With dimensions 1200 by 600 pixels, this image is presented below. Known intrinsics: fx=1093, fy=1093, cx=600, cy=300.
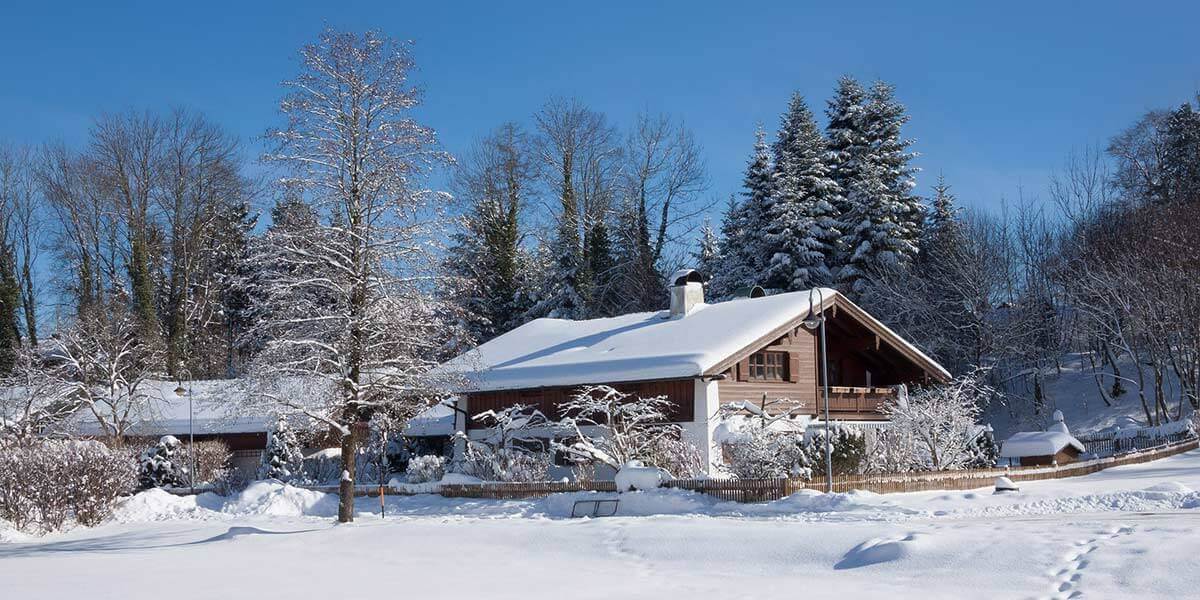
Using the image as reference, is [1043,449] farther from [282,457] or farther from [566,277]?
[566,277]

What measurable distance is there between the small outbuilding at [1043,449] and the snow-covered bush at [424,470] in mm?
17048

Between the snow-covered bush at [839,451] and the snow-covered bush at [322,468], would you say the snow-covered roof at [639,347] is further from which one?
the snow-covered bush at [322,468]

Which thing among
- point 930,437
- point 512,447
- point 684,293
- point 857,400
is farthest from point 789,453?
point 684,293

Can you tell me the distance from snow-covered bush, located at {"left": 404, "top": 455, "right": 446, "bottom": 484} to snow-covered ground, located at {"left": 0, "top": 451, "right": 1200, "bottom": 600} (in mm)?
5962

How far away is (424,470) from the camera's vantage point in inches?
1200

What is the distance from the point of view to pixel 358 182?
21859 millimetres

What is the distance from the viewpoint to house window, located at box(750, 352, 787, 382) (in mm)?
32375

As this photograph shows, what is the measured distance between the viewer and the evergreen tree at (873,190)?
50125 millimetres

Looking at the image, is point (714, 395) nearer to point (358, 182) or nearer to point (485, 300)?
point (358, 182)

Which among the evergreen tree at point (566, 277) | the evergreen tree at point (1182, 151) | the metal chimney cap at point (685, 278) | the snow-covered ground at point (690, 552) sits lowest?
the snow-covered ground at point (690, 552)

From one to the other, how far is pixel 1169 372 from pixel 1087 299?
5.22m

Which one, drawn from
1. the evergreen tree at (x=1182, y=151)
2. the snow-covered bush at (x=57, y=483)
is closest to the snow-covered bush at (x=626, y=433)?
the snow-covered bush at (x=57, y=483)

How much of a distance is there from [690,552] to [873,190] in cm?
3685

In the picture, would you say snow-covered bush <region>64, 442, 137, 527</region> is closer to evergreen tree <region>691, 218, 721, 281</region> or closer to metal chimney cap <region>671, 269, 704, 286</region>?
metal chimney cap <region>671, 269, 704, 286</region>
